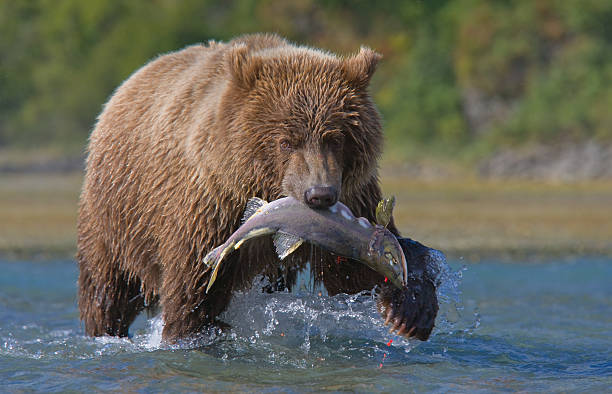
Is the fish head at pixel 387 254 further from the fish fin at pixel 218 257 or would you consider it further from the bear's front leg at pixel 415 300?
the fish fin at pixel 218 257

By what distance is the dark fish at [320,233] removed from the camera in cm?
487

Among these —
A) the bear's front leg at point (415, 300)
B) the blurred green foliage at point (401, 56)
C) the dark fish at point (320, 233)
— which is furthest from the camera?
the blurred green foliage at point (401, 56)

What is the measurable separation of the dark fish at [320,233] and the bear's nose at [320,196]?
0.27 feet

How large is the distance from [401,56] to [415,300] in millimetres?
30785

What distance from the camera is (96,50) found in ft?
124

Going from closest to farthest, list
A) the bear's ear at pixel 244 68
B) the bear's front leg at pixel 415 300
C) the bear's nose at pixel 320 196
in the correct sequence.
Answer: the bear's nose at pixel 320 196
the bear's ear at pixel 244 68
the bear's front leg at pixel 415 300

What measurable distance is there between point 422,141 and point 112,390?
26.4 m

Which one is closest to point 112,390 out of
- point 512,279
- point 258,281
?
point 258,281

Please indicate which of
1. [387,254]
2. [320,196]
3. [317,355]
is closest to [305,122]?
[320,196]

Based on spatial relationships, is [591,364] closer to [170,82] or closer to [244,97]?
[244,97]

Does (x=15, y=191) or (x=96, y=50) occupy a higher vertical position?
(x=96, y=50)

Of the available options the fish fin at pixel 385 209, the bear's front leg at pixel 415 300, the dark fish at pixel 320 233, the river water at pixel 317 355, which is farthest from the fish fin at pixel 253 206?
the bear's front leg at pixel 415 300

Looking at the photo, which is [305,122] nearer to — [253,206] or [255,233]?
[253,206]

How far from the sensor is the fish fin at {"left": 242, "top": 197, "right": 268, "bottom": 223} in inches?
197
